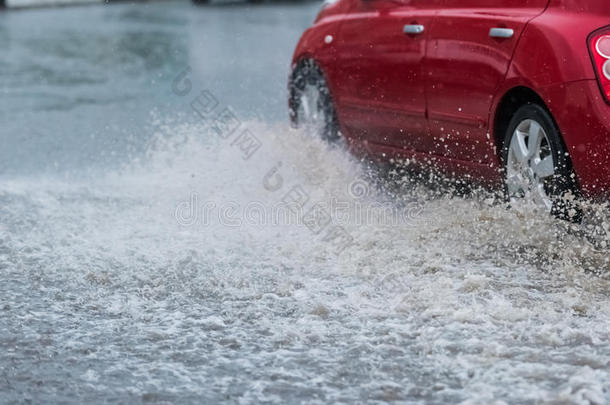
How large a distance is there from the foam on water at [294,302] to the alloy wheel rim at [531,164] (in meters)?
0.12

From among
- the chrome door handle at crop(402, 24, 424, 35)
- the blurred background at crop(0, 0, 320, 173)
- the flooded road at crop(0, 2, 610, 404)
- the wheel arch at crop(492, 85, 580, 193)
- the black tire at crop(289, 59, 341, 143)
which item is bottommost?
the blurred background at crop(0, 0, 320, 173)

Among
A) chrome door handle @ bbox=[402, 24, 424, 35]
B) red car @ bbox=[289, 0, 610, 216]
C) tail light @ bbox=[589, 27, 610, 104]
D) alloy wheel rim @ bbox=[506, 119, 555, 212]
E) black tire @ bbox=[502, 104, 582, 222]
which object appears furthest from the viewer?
→ chrome door handle @ bbox=[402, 24, 424, 35]

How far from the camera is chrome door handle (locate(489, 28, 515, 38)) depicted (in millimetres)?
5828

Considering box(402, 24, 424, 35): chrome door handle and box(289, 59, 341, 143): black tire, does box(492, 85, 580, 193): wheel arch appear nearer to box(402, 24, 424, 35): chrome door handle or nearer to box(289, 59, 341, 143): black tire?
box(402, 24, 424, 35): chrome door handle

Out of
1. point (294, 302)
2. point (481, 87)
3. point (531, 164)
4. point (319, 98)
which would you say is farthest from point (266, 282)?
point (319, 98)

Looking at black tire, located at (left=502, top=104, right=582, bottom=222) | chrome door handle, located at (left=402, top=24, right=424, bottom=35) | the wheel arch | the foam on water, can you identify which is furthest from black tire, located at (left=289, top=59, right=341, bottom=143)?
black tire, located at (left=502, top=104, right=582, bottom=222)

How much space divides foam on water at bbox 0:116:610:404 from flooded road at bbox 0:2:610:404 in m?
0.01

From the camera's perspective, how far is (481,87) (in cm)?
609

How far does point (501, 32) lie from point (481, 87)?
324 millimetres

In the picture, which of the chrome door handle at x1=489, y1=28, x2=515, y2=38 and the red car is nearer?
the red car

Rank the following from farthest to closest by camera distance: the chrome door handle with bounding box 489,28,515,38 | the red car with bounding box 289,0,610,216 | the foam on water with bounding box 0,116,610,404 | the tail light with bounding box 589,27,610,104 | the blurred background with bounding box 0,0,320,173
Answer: the blurred background with bounding box 0,0,320,173 → the chrome door handle with bounding box 489,28,515,38 → the red car with bounding box 289,0,610,216 → the tail light with bounding box 589,27,610,104 → the foam on water with bounding box 0,116,610,404

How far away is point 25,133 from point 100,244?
4254 mm

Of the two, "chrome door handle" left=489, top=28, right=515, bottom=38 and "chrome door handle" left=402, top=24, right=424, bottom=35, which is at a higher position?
"chrome door handle" left=489, top=28, right=515, bottom=38

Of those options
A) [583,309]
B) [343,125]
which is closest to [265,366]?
[583,309]
